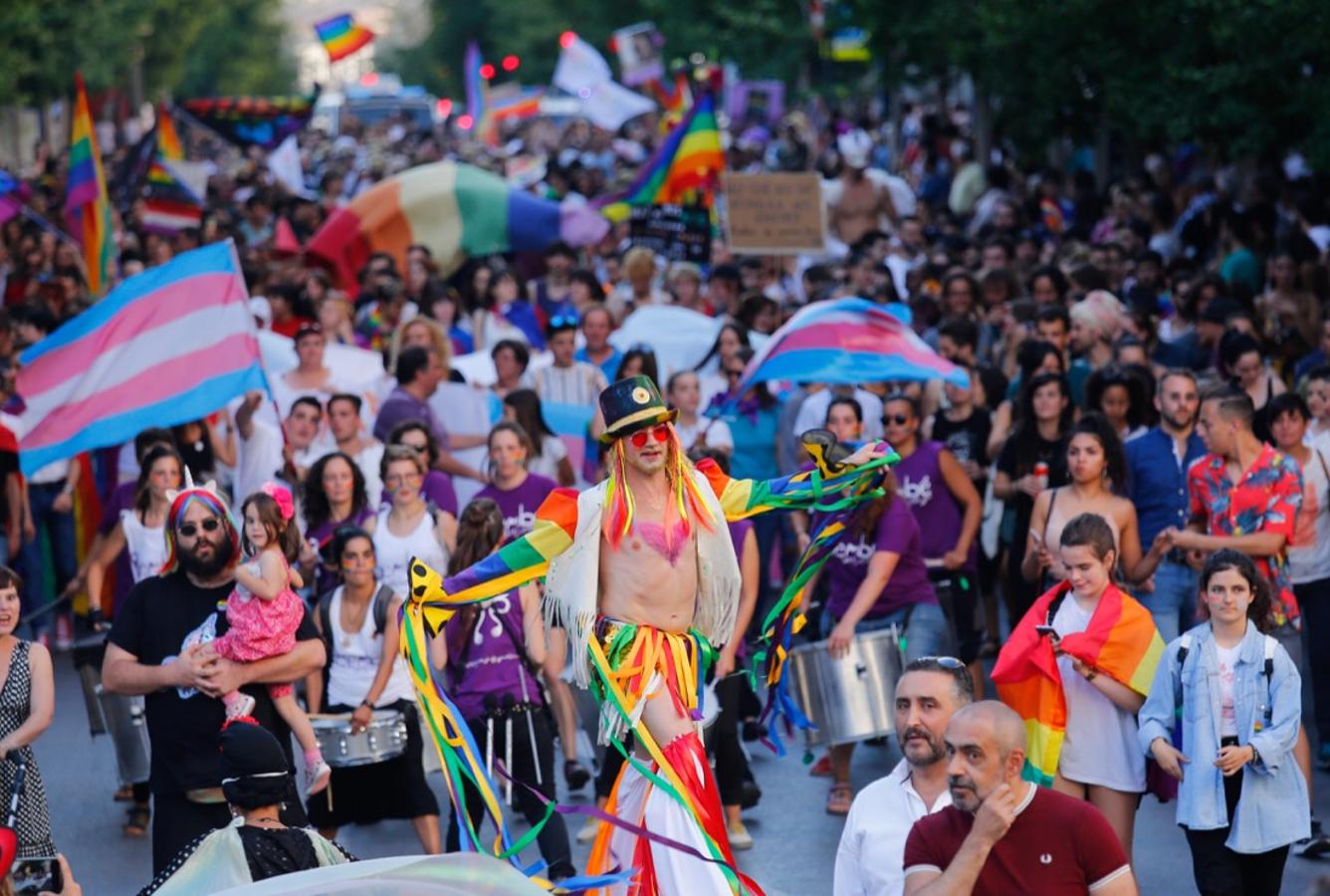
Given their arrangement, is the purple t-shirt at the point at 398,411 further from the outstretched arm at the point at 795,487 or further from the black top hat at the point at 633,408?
the black top hat at the point at 633,408

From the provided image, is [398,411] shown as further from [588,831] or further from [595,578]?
[595,578]

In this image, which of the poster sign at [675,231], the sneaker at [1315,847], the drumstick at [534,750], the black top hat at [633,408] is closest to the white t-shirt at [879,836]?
the black top hat at [633,408]

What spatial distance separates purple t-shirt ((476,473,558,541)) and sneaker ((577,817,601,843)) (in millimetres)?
1434

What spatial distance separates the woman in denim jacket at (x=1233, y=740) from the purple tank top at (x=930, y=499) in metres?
3.24

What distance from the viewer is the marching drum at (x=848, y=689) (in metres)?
9.70

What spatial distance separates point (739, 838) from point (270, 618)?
264 centimetres

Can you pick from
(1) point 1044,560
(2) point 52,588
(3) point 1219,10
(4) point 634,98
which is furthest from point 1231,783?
(4) point 634,98

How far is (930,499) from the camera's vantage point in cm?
1101

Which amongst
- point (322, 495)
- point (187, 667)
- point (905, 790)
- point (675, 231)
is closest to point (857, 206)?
point (675, 231)

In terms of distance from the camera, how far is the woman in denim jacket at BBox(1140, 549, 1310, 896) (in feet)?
24.9

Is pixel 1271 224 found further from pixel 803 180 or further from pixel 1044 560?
pixel 1044 560

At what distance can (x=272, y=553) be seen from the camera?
8125 mm

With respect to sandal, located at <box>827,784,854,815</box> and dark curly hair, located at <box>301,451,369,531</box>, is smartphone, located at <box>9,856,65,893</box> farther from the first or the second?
sandal, located at <box>827,784,854,815</box>

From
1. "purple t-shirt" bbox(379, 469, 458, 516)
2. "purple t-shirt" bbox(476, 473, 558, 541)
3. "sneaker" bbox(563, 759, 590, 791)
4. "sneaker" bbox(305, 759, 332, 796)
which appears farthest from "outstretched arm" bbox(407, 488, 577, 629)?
"purple t-shirt" bbox(379, 469, 458, 516)
